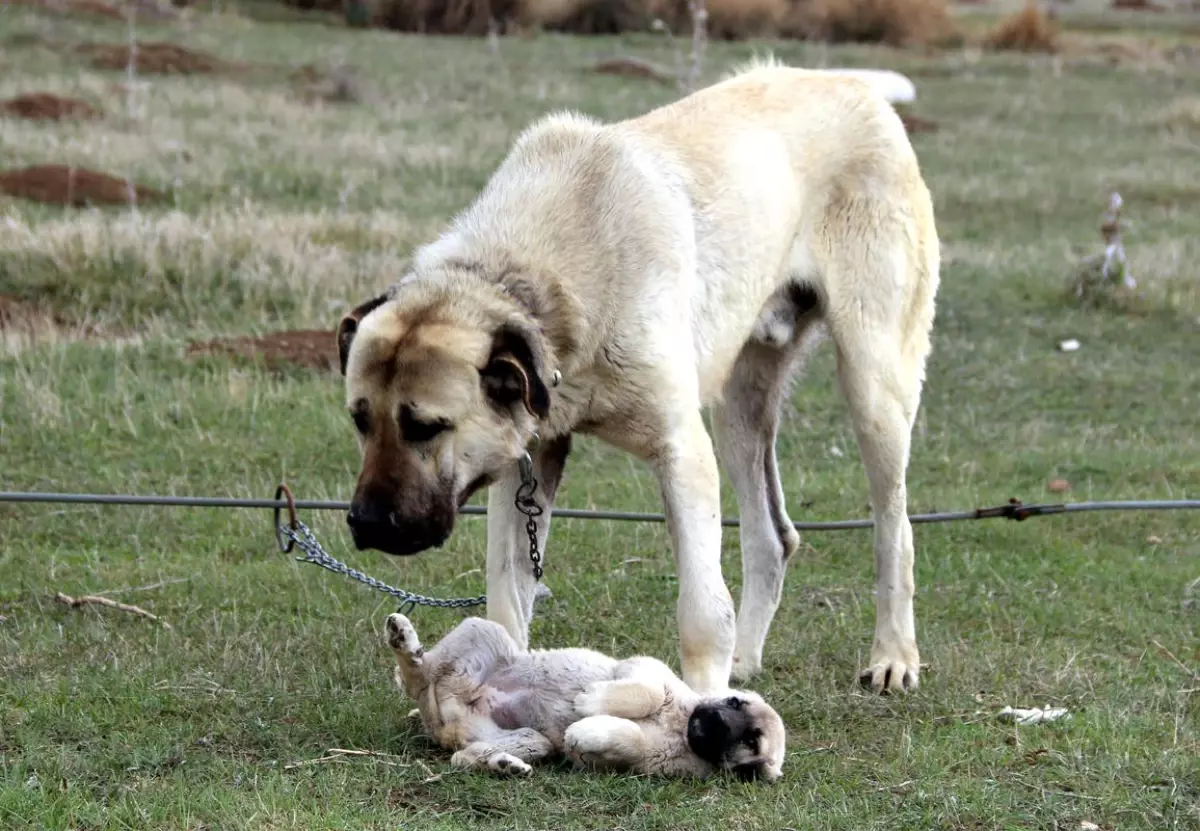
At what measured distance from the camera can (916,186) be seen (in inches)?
242

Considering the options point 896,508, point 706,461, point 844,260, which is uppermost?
point 844,260

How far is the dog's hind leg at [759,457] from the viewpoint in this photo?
6129 millimetres

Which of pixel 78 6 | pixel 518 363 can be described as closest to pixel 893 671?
pixel 518 363

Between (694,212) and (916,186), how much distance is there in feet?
3.73

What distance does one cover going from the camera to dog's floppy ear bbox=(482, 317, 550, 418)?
14.8 feet

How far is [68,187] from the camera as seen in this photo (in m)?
13.8

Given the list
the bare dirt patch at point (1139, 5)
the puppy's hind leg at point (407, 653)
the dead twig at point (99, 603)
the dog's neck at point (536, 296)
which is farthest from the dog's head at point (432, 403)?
the bare dirt patch at point (1139, 5)

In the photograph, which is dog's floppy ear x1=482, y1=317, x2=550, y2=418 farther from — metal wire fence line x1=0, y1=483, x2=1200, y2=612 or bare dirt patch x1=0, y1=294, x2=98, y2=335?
bare dirt patch x1=0, y1=294, x2=98, y2=335

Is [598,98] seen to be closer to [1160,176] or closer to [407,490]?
[1160,176]

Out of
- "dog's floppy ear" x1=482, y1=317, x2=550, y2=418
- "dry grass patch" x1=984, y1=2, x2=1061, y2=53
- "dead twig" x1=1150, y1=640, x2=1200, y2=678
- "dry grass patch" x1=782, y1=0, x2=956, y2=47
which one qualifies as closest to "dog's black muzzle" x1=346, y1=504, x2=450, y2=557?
"dog's floppy ear" x1=482, y1=317, x2=550, y2=418

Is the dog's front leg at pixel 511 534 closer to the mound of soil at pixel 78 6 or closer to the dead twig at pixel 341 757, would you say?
the dead twig at pixel 341 757

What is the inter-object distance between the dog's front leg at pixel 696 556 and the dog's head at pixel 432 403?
56cm

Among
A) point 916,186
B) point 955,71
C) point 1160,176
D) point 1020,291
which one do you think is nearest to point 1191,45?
point 955,71

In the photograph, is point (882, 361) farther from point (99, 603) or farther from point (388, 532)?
point (99, 603)
